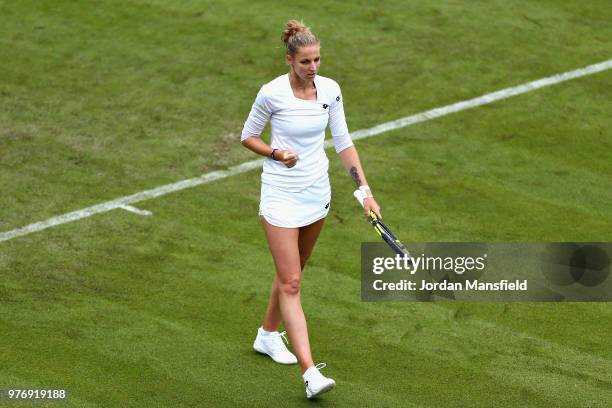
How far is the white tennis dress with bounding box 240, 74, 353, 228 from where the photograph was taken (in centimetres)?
795

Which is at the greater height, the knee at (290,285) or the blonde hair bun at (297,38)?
the blonde hair bun at (297,38)

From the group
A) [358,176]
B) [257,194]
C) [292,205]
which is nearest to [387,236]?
[358,176]

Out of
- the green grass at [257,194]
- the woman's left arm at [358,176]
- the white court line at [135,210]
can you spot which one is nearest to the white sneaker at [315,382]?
the green grass at [257,194]

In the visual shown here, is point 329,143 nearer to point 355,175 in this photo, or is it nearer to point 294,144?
point 355,175

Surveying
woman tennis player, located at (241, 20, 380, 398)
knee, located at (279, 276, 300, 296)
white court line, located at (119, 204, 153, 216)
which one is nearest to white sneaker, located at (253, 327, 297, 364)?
woman tennis player, located at (241, 20, 380, 398)

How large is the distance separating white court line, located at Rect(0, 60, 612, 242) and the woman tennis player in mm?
3258

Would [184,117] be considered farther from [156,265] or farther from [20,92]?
[156,265]

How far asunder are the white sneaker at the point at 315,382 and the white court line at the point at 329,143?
145 inches

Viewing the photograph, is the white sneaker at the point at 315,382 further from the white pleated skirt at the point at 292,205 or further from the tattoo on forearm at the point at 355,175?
the tattoo on forearm at the point at 355,175

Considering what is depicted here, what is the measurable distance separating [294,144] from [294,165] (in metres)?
0.16

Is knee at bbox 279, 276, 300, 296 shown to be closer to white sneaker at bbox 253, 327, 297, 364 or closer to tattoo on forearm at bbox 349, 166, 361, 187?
white sneaker at bbox 253, 327, 297, 364

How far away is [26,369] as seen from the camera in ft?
27.2

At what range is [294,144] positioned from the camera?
26.3ft

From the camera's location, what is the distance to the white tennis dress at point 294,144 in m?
7.95
